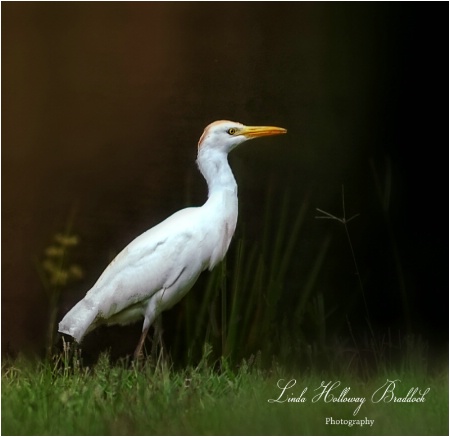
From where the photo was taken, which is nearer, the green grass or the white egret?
the green grass

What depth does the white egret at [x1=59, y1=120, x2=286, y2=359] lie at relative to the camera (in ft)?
11.2

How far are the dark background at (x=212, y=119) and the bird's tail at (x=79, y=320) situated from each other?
6cm

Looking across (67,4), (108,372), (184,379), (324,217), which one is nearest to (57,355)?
(108,372)

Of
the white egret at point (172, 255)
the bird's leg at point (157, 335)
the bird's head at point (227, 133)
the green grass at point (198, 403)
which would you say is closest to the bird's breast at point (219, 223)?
the white egret at point (172, 255)

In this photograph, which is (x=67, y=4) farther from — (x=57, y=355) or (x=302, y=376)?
(x=302, y=376)

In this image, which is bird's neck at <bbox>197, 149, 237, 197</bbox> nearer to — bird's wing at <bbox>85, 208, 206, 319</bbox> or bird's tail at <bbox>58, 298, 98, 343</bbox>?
bird's wing at <bbox>85, 208, 206, 319</bbox>

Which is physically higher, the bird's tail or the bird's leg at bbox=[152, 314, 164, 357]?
the bird's tail

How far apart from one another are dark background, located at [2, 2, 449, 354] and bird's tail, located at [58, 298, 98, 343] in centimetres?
6

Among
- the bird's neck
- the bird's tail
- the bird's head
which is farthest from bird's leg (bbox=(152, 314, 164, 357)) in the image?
the bird's head

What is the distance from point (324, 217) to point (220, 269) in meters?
0.48

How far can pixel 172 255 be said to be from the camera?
3424mm

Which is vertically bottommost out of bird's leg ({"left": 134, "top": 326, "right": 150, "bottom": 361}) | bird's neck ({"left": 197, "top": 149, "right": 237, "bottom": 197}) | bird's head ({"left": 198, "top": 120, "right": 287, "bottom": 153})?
bird's leg ({"left": 134, "top": 326, "right": 150, "bottom": 361})

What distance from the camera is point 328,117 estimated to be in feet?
11.6

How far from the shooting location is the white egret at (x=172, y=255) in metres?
3.42
